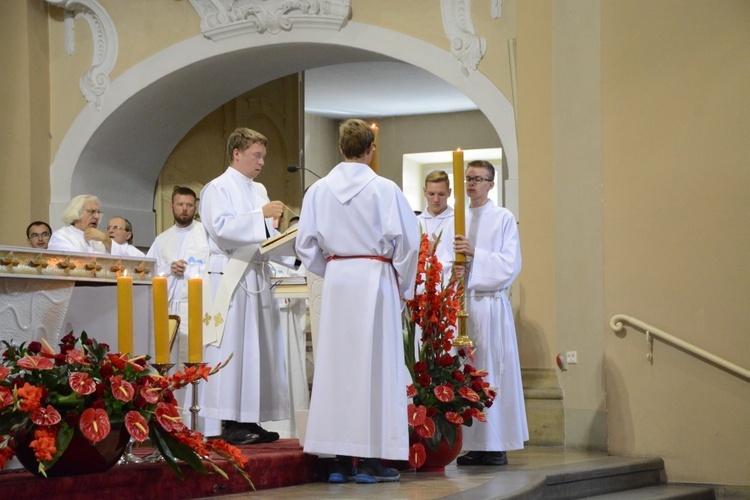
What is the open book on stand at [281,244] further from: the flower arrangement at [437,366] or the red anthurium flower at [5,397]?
the red anthurium flower at [5,397]

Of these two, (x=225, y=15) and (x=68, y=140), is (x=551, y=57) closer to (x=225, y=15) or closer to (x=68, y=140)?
(x=225, y=15)

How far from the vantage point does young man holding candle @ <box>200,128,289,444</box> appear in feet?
17.2

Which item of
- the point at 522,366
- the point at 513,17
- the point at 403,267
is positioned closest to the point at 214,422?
the point at 403,267

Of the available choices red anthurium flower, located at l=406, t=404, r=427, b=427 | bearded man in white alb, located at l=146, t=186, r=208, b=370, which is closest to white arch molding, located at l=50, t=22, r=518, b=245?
bearded man in white alb, located at l=146, t=186, r=208, b=370

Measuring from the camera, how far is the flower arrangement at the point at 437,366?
5.17 m

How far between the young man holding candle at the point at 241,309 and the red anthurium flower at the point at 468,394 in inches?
35.0

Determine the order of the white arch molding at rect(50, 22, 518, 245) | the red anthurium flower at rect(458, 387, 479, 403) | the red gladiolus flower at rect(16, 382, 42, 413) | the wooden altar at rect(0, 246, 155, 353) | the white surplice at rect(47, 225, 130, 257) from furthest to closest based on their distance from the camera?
the white arch molding at rect(50, 22, 518, 245) < the white surplice at rect(47, 225, 130, 257) < the red anthurium flower at rect(458, 387, 479, 403) < the wooden altar at rect(0, 246, 155, 353) < the red gladiolus flower at rect(16, 382, 42, 413)

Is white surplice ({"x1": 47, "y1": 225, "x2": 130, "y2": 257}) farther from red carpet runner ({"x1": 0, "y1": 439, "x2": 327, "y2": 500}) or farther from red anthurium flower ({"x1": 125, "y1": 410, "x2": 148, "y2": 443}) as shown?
red anthurium flower ({"x1": 125, "y1": 410, "x2": 148, "y2": 443})

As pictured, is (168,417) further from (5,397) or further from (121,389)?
(5,397)

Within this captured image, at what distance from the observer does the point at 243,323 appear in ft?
17.6

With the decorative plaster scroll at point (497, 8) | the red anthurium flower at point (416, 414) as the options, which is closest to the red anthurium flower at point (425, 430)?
the red anthurium flower at point (416, 414)

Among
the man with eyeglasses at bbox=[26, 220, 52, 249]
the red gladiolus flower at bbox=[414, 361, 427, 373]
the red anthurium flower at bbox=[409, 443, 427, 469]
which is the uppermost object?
the man with eyeglasses at bbox=[26, 220, 52, 249]

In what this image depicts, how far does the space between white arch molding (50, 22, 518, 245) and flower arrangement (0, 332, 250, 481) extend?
15.9 feet

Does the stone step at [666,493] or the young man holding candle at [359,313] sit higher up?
the young man holding candle at [359,313]
